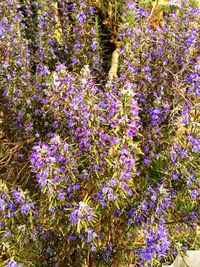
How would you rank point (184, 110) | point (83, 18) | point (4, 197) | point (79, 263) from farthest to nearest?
1. point (83, 18)
2. point (79, 263)
3. point (184, 110)
4. point (4, 197)

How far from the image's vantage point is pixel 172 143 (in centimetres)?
266

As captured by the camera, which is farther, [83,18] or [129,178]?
[83,18]

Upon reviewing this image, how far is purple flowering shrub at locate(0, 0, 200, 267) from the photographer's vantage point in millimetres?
2125

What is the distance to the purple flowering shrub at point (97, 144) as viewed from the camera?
83.7 inches

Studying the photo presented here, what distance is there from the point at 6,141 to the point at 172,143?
1190mm

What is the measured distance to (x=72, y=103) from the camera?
217 cm

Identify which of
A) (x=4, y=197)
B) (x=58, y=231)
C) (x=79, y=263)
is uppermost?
(x=4, y=197)

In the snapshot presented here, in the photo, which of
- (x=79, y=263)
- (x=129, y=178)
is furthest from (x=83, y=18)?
(x=79, y=263)

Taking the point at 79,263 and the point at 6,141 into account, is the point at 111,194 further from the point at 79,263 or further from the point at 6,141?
the point at 6,141

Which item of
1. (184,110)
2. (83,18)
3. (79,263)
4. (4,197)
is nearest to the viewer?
(4,197)

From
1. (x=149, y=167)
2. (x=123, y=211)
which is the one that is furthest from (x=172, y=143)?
(x=123, y=211)

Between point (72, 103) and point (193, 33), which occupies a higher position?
point (193, 33)

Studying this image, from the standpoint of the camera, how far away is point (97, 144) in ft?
7.27

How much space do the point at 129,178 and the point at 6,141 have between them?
1225 mm
